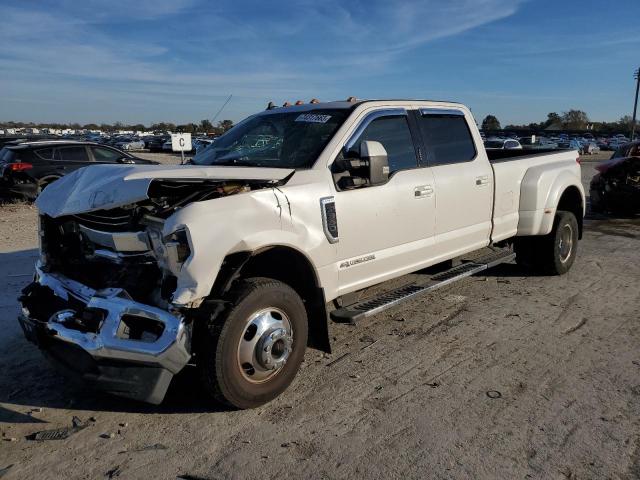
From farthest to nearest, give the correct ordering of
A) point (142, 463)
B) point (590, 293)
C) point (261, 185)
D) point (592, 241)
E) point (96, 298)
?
point (592, 241), point (590, 293), point (261, 185), point (96, 298), point (142, 463)

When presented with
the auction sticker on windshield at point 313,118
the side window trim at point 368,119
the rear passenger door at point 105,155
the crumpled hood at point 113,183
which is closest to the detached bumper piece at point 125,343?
the crumpled hood at point 113,183

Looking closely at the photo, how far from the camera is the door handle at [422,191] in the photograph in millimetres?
4828

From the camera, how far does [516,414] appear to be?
3.56 metres

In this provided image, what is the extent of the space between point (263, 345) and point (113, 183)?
4.54 feet

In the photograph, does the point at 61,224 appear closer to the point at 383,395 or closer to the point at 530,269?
the point at 383,395

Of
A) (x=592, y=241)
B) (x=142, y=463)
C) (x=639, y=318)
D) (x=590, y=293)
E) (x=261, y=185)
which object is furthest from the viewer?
(x=592, y=241)

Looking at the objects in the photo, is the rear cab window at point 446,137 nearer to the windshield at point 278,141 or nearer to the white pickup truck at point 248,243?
the white pickup truck at point 248,243

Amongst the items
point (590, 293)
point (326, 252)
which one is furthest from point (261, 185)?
point (590, 293)

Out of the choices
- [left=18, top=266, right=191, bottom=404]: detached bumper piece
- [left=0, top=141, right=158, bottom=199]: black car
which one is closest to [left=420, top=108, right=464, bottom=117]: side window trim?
[left=18, top=266, right=191, bottom=404]: detached bumper piece

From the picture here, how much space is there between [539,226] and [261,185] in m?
3.91

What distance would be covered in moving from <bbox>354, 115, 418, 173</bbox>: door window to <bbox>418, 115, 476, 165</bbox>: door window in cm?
24

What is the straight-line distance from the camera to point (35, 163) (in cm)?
1319

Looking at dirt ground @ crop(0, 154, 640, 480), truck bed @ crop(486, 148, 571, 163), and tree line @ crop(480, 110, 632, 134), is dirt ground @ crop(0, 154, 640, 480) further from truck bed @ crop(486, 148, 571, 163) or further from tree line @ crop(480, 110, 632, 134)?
tree line @ crop(480, 110, 632, 134)

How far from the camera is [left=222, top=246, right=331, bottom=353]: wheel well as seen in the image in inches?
154
